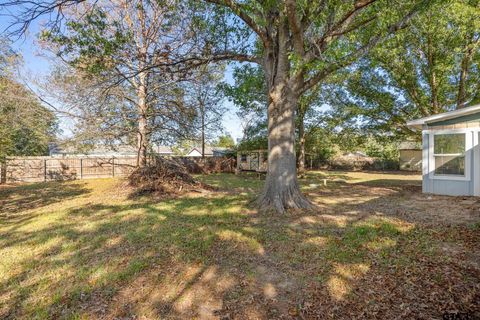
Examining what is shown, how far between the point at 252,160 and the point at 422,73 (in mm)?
10277

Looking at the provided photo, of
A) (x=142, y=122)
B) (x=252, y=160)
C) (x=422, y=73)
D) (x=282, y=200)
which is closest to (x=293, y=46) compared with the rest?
(x=282, y=200)

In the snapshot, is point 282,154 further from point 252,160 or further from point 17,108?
point 252,160

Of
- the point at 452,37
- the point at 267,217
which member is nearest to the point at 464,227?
the point at 267,217

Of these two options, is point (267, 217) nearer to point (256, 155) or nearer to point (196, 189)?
point (196, 189)

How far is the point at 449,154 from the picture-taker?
819 cm

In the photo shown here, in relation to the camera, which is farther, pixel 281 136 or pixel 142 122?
pixel 142 122

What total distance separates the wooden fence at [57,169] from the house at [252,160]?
7.28 meters

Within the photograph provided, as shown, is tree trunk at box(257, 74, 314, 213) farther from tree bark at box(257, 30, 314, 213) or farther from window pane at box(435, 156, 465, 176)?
window pane at box(435, 156, 465, 176)

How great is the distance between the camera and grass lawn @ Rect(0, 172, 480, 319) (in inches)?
104

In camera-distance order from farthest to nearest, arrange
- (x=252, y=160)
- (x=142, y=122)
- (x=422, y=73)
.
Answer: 1. (x=252, y=160)
2. (x=422, y=73)
3. (x=142, y=122)

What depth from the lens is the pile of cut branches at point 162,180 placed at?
950 cm

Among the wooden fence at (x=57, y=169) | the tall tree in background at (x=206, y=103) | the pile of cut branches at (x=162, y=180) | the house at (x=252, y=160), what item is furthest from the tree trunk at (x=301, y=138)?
the wooden fence at (x=57, y=169)

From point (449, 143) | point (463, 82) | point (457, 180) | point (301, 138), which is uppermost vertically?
point (463, 82)

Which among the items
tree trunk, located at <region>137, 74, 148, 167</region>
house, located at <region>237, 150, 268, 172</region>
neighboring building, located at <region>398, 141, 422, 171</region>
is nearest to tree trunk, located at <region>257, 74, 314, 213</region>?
tree trunk, located at <region>137, 74, 148, 167</region>
